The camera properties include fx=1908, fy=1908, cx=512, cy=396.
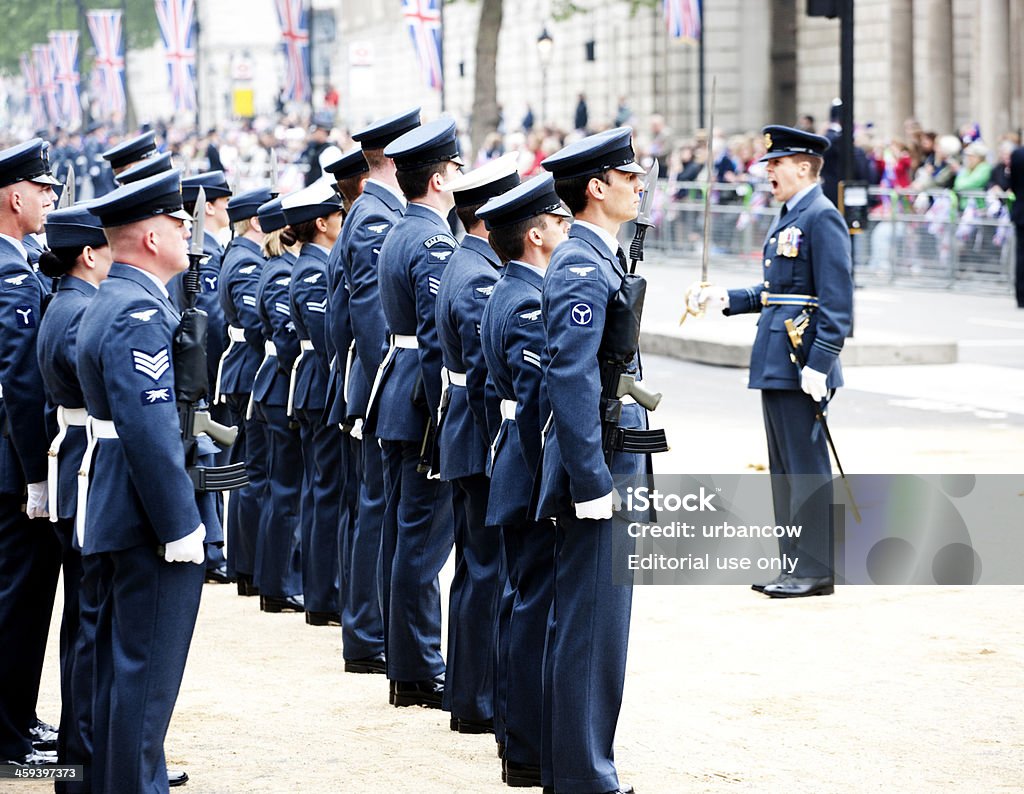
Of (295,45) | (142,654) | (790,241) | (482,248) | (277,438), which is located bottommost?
(277,438)

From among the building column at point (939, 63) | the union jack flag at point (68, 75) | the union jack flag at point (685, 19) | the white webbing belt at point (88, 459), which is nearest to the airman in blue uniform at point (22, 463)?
the white webbing belt at point (88, 459)

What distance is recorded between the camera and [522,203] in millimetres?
6258

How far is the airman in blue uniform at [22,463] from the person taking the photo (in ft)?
21.3

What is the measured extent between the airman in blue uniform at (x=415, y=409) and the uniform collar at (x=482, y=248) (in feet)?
1.27

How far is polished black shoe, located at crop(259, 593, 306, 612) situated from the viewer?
31.2ft

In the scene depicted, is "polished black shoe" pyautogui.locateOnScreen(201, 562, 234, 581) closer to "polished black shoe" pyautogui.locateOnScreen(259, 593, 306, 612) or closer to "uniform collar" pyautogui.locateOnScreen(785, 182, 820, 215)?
"polished black shoe" pyautogui.locateOnScreen(259, 593, 306, 612)

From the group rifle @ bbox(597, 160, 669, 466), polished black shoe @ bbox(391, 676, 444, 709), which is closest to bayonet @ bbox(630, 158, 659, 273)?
rifle @ bbox(597, 160, 669, 466)

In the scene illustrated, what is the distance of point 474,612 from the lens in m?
7.03

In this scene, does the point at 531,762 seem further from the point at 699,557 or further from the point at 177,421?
the point at 699,557

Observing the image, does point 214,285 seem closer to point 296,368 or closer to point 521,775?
point 296,368

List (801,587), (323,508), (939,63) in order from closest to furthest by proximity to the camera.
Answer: (323,508) < (801,587) < (939,63)

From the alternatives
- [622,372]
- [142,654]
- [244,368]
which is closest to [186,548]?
[142,654]

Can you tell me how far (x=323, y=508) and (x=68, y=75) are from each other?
186ft

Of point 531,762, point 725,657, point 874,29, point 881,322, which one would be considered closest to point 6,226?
point 531,762
